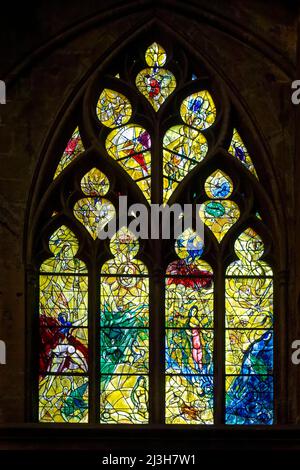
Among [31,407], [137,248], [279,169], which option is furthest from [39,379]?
[279,169]

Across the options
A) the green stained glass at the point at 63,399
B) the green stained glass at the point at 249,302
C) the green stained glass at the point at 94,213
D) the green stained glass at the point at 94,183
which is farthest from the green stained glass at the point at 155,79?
the green stained glass at the point at 63,399

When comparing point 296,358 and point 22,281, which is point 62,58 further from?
point 296,358

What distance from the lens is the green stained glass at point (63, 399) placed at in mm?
19297

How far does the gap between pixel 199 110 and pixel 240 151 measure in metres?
0.62

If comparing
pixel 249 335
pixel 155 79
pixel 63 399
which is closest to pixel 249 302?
pixel 249 335

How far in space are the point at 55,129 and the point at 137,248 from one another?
1458 millimetres

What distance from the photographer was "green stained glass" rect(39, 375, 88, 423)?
63.3ft

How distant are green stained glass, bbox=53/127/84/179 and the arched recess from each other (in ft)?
0.03

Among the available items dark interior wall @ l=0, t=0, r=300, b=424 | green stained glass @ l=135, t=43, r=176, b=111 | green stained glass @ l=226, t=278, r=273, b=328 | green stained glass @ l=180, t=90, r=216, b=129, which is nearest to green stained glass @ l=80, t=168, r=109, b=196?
dark interior wall @ l=0, t=0, r=300, b=424

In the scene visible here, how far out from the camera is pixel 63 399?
63.5 ft

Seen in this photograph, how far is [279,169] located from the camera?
1988 cm

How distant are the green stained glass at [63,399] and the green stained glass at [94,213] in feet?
4.88

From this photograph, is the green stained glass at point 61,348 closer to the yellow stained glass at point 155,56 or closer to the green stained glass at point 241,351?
the green stained glass at point 241,351

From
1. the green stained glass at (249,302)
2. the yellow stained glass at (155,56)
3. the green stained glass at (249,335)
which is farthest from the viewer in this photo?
the yellow stained glass at (155,56)
